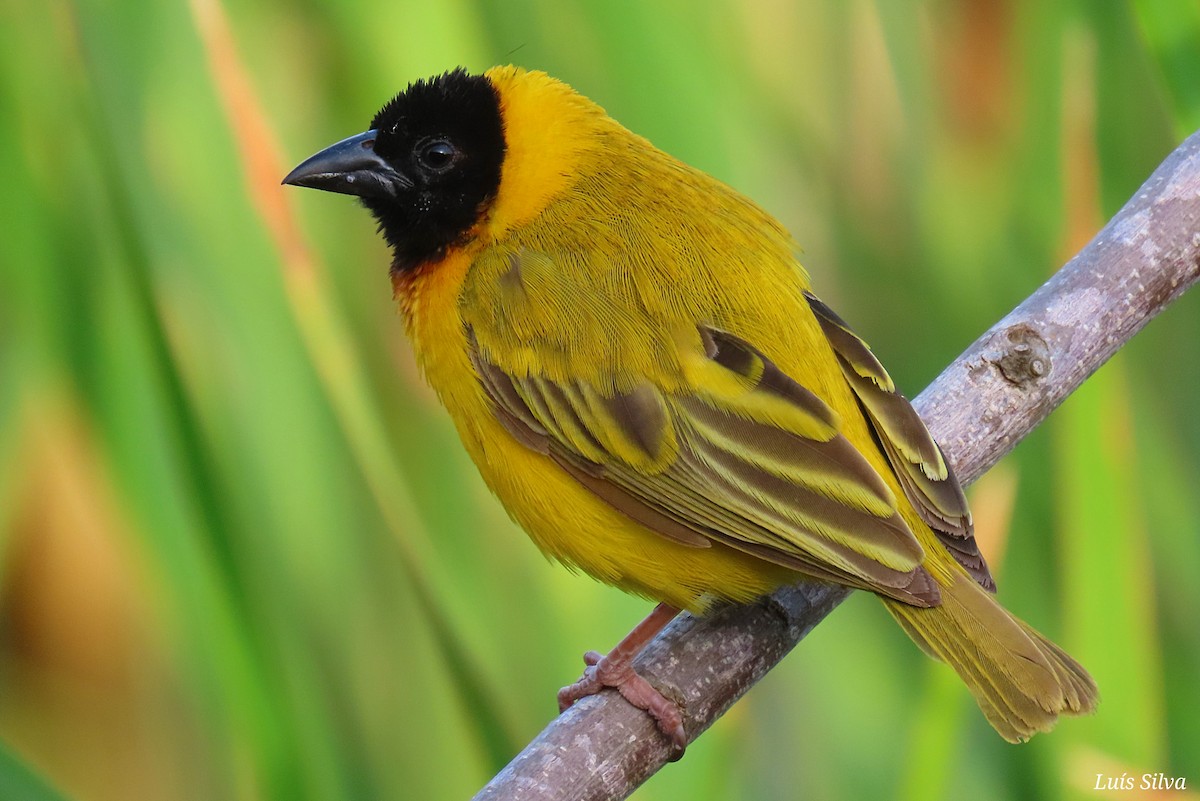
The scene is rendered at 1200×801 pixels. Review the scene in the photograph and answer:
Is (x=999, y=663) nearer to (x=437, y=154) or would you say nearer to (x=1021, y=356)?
(x=1021, y=356)

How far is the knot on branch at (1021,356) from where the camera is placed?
2379mm

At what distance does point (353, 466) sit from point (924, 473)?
111 centimetres

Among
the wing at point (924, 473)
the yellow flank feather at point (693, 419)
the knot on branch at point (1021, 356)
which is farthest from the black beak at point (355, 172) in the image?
the knot on branch at point (1021, 356)

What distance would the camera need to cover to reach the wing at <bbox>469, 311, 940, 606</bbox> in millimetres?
2053

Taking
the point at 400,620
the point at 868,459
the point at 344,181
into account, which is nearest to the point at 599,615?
the point at 400,620

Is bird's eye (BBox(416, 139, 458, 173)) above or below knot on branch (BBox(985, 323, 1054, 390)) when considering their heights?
above

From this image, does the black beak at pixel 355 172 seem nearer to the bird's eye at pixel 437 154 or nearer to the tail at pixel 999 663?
the bird's eye at pixel 437 154

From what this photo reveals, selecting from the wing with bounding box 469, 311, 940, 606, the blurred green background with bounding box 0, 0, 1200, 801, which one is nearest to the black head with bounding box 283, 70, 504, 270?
the blurred green background with bounding box 0, 0, 1200, 801

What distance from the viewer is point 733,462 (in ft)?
7.13

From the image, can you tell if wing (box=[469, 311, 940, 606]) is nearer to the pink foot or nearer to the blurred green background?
the pink foot

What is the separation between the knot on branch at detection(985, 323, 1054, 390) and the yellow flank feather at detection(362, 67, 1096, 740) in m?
0.23

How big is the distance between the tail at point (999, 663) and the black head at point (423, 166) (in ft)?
3.58

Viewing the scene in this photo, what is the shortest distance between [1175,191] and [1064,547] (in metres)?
0.76

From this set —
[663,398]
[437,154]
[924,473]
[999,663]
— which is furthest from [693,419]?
[437,154]
